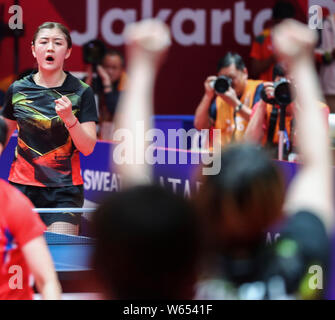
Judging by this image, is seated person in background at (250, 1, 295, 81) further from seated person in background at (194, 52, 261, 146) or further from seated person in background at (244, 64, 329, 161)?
seated person in background at (244, 64, 329, 161)

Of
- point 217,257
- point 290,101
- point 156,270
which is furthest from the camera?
point 290,101

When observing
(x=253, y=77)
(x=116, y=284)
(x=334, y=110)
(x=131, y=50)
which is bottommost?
(x=116, y=284)

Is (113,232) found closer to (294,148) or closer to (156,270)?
(156,270)

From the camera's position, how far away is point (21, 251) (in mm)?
2549

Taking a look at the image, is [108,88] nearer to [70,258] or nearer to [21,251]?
[70,258]

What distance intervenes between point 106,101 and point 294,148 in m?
3.38

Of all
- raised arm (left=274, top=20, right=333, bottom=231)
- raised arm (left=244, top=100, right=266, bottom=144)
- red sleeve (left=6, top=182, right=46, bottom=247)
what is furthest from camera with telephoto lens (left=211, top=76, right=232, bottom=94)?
raised arm (left=274, top=20, right=333, bottom=231)

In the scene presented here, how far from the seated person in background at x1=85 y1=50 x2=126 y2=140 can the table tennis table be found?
4.67 meters

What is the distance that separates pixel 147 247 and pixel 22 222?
97 cm

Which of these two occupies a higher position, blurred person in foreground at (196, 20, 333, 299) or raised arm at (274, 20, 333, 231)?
raised arm at (274, 20, 333, 231)

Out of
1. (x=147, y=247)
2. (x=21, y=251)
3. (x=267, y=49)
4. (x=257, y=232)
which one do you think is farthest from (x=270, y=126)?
(x=147, y=247)

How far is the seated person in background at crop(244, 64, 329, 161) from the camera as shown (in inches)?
228

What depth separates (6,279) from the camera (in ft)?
8.86

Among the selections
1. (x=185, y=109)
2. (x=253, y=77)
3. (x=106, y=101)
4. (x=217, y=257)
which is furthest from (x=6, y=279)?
(x=185, y=109)
